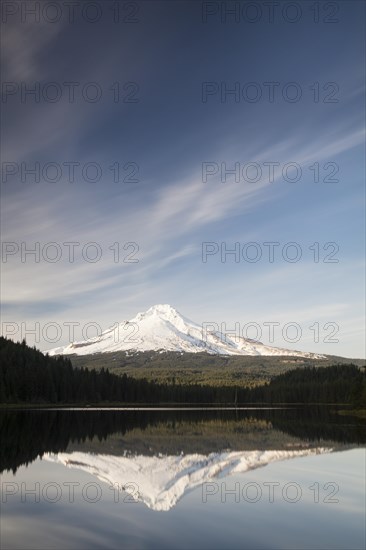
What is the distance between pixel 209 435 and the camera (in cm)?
5553

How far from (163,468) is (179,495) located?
7.08 meters

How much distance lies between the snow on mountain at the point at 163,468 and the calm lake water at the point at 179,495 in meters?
0.06

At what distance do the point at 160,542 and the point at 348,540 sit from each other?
589cm

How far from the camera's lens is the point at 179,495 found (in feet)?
80.3

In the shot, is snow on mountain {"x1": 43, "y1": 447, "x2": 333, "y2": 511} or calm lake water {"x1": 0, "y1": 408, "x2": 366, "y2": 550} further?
snow on mountain {"x1": 43, "y1": 447, "x2": 333, "y2": 511}

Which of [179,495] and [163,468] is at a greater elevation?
[179,495]

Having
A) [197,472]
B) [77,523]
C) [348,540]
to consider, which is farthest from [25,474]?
[348,540]

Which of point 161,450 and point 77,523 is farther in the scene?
point 161,450

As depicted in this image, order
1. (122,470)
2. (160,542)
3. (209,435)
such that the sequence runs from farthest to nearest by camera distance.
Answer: (209,435)
(122,470)
(160,542)

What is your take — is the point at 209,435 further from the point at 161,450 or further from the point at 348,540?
the point at 348,540

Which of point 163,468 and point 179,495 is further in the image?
point 163,468

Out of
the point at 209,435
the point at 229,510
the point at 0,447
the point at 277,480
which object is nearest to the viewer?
the point at 229,510

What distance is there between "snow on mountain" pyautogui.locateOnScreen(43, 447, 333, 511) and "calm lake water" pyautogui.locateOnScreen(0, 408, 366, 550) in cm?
6

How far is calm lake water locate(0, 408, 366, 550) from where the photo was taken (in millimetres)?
17328
